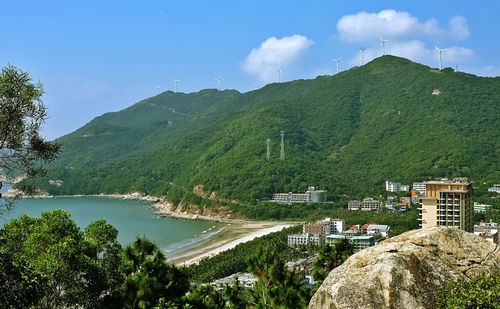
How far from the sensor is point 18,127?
7656mm

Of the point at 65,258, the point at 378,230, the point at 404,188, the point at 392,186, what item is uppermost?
the point at 392,186

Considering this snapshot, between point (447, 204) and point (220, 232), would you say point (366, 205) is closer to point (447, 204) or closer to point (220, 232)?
point (220, 232)

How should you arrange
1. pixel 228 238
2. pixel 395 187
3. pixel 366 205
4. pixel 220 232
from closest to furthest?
pixel 228 238 → pixel 220 232 → pixel 366 205 → pixel 395 187

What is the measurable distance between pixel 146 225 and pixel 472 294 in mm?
70713

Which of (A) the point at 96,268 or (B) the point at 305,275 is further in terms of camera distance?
(B) the point at 305,275

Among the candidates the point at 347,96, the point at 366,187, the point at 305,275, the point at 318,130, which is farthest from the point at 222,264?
the point at 347,96

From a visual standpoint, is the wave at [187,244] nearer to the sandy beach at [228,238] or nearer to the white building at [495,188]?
the sandy beach at [228,238]

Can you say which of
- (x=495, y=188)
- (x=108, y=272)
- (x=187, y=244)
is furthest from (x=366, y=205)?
(x=108, y=272)

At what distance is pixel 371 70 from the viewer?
17475 centimetres

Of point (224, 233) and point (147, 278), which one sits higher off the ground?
point (147, 278)

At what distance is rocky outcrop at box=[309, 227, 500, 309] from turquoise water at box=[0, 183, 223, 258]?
45632 mm

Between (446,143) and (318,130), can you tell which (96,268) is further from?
(318,130)

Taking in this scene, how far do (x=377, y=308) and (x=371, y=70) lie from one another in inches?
6942

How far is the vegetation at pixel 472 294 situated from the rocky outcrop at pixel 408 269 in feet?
1.05
